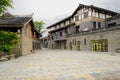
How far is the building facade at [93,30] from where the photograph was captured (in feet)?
81.9

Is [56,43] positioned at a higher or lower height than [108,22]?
lower

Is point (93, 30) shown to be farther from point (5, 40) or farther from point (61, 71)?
point (61, 71)

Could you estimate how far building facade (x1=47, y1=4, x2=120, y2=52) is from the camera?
25.0 metres

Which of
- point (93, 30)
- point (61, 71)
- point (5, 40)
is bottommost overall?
point (61, 71)

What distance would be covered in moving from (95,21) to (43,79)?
94.6 ft

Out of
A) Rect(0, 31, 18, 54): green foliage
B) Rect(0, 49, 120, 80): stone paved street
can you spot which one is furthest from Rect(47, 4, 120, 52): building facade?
Rect(0, 31, 18, 54): green foliage

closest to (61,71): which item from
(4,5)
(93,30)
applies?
(4,5)

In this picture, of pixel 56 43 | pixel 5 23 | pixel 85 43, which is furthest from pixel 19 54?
pixel 56 43

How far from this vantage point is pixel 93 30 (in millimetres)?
28969

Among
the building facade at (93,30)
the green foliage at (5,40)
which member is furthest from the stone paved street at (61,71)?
the building facade at (93,30)

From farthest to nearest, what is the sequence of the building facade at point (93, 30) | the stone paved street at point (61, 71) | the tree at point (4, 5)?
the building facade at point (93, 30) → the tree at point (4, 5) → the stone paved street at point (61, 71)

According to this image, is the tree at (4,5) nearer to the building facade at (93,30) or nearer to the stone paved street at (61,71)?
the stone paved street at (61,71)

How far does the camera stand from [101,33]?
26.9 meters

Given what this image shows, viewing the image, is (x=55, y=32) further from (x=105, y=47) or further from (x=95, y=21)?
(x=105, y=47)
